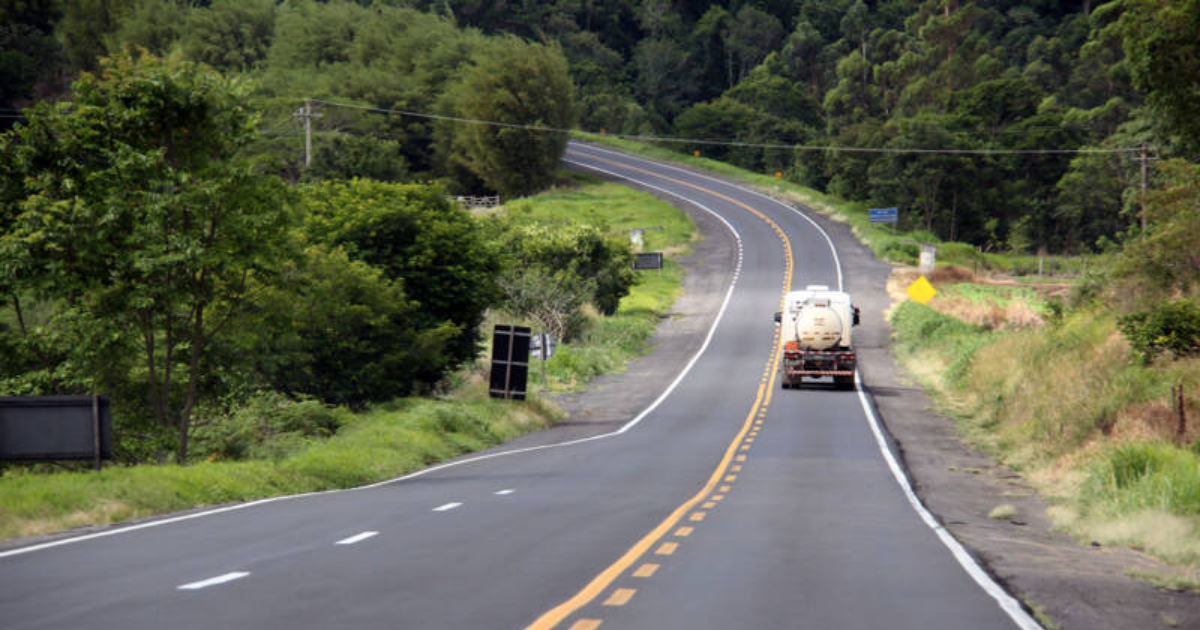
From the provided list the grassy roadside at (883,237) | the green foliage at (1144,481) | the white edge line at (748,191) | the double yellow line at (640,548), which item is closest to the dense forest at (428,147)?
the grassy roadside at (883,237)

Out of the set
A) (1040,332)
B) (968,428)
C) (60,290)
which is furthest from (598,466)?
(1040,332)

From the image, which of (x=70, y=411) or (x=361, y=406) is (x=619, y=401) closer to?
(x=361, y=406)

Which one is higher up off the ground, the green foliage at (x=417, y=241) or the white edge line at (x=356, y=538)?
the green foliage at (x=417, y=241)

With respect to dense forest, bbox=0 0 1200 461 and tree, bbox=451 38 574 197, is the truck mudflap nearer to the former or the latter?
dense forest, bbox=0 0 1200 461

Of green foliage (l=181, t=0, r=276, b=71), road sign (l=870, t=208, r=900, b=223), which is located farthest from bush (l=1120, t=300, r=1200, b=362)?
green foliage (l=181, t=0, r=276, b=71)

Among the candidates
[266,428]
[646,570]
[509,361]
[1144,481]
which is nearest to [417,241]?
[509,361]

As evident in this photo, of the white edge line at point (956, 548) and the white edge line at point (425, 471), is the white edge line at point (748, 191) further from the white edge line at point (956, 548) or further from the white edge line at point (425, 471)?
the white edge line at point (956, 548)

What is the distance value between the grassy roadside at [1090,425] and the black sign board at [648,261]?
3273 cm

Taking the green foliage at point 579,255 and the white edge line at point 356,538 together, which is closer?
the white edge line at point 356,538

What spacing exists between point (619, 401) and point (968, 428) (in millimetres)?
13568

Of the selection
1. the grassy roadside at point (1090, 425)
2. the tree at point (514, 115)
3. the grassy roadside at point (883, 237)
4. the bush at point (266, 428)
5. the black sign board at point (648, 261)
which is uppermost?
the tree at point (514, 115)

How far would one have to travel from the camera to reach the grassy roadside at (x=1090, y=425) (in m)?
15.8

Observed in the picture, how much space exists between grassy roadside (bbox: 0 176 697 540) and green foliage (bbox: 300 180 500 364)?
301 cm

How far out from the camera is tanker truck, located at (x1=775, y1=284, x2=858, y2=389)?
42062mm
